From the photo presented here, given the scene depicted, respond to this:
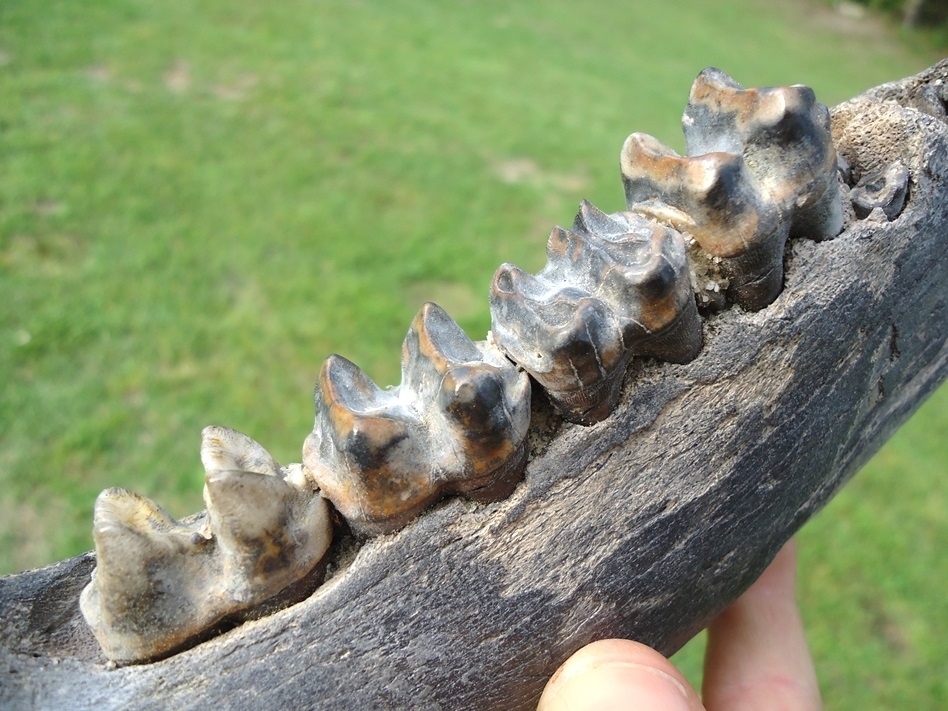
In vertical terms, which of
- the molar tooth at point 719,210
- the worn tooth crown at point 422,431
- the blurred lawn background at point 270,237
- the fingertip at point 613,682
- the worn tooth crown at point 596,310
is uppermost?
the molar tooth at point 719,210

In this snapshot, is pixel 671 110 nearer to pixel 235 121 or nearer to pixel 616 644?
pixel 235 121

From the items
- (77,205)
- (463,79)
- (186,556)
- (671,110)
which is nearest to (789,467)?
(186,556)

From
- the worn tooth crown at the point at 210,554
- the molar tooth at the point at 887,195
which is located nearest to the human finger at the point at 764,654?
the molar tooth at the point at 887,195

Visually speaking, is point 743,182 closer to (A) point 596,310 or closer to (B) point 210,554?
(A) point 596,310

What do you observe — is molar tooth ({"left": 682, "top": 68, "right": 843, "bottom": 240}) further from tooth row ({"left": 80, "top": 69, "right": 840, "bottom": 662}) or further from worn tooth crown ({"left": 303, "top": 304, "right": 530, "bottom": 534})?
worn tooth crown ({"left": 303, "top": 304, "right": 530, "bottom": 534})

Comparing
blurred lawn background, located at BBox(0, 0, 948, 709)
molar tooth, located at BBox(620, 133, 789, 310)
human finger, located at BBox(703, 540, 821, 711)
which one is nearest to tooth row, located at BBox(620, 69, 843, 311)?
molar tooth, located at BBox(620, 133, 789, 310)

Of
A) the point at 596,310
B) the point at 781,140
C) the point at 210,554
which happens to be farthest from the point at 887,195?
the point at 210,554

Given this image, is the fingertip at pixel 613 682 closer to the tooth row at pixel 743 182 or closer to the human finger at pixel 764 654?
the tooth row at pixel 743 182
